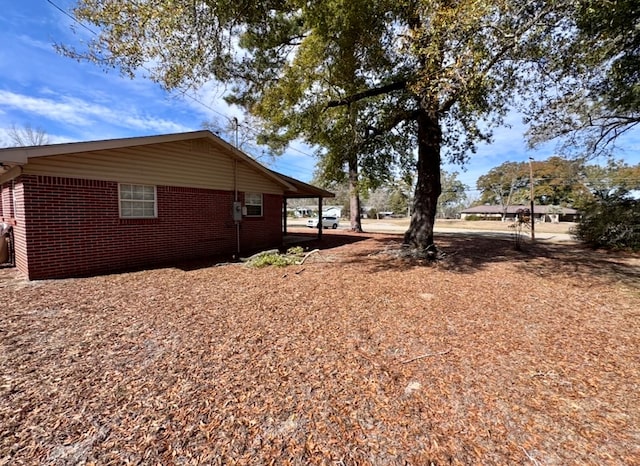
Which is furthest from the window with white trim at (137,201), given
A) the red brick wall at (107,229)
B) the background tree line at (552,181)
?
the background tree line at (552,181)

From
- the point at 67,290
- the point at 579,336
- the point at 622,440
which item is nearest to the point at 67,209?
the point at 67,290

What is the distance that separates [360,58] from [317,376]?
7.74 metres

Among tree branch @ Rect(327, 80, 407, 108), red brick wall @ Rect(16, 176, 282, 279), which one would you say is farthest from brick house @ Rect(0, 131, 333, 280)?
tree branch @ Rect(327, 80, 407, 108)

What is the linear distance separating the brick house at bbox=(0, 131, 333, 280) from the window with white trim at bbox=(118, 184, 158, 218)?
24 millimetres

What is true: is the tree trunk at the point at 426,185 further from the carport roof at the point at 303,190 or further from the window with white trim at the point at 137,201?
the window with white trim at the point at 137,201

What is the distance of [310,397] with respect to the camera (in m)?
2.57

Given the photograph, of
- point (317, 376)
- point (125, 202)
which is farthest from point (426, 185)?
point (125, 202)

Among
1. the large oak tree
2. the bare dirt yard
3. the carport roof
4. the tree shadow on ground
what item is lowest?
the bare dirt yard

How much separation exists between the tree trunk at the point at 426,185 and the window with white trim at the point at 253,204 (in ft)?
19.3

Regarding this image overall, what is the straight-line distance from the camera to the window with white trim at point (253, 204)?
1118 centimetres

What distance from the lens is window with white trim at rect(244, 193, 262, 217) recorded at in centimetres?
1118

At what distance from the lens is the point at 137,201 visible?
788 cm

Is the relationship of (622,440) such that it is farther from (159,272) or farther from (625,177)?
(625,177)

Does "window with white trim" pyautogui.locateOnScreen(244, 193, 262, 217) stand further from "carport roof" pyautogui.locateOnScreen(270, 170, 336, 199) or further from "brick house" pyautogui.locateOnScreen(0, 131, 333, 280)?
"carport roof" pyautogui.locateOnScreen(270, 170, 336, 199)
